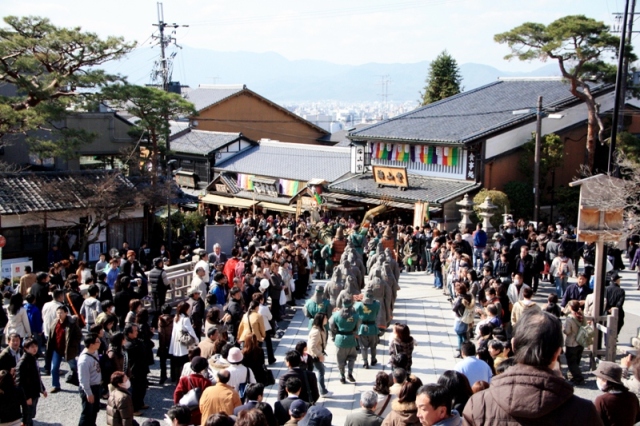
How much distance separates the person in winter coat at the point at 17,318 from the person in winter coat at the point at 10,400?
3.27 metres

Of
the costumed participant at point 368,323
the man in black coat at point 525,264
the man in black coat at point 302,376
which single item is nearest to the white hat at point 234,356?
the man in black coat at point 302,376

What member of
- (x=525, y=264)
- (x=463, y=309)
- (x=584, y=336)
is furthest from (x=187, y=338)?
(x=525, y=264)

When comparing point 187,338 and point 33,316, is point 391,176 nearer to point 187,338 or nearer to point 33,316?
point 187,338

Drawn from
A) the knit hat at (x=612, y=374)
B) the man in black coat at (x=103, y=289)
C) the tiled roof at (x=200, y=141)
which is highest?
the tiled roof at (x=200, y=141)

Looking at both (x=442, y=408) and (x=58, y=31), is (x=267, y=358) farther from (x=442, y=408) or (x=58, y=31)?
(x=58, y=31)

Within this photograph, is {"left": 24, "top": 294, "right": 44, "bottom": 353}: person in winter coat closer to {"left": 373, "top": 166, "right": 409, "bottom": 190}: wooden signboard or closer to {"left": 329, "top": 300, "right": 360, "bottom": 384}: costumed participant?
{"left": 329, "top": 300, "right": 360, "bottom": 384}: costumed participant

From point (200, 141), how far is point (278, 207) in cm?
917

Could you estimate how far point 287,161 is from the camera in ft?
120

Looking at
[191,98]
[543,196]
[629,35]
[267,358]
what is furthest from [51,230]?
[191,98]

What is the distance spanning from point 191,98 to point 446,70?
60.7ft

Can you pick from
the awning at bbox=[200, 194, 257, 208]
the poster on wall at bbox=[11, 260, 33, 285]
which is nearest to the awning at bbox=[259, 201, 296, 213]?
the awning at bbox=[200, 194, 257, 208]

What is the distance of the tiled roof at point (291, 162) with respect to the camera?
113 ft

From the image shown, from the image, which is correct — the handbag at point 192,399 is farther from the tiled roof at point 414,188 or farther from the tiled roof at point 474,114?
the tiled roof at point 474,114

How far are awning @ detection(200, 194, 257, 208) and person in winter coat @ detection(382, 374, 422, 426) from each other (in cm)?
2876
